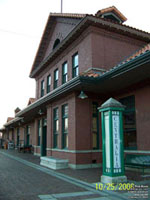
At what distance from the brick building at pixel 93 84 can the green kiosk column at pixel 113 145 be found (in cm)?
203

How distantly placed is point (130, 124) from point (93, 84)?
290 centimetres

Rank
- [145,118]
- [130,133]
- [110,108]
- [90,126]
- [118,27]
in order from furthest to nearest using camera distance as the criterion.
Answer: [118,27], [90,126], [130,133], [145,118], [110,108]

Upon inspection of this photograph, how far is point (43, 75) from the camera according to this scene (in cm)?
2081

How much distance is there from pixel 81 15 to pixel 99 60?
3.25 metres

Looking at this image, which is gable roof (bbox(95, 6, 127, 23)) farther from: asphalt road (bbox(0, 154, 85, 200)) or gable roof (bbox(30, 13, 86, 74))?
asphalt road (bbox(0, 154, 85, 200))

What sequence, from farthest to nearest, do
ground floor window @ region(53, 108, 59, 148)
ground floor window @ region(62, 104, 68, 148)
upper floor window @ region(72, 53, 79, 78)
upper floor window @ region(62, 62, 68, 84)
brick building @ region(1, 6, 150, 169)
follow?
1. upper floor window @ region(62, 62, 68, 84)
2. ground floor window @ region(53, 108, 59, 148)
3. upper floor window @ region(72, 53, 79, 78)
4. ground floor window @ region(62, 104, 68, 148)
5. brick building @ region(1, 6, 150, 169)

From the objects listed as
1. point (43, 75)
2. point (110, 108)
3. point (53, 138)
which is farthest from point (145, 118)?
point (43, 75)

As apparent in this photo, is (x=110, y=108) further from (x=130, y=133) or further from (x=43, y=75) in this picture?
(x=43, y=75)

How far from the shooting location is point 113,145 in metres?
7.99

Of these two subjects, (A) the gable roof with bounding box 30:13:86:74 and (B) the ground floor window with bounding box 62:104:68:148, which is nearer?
(B) the ground floor window with bounding box 62:104:68:148

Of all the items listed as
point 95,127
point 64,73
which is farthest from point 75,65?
point 95,127

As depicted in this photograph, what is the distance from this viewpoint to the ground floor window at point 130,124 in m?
11.5

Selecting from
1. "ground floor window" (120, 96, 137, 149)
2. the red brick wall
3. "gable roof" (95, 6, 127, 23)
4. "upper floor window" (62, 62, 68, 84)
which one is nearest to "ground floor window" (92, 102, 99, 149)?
"ground floor window" (120, 96, 137, 149)

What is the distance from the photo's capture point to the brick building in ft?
35.2
